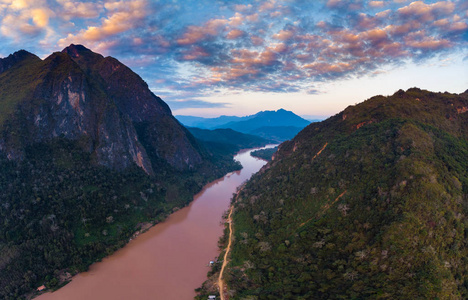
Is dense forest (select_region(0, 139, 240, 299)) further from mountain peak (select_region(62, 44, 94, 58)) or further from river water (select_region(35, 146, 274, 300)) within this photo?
mountain peak (select_region(62, 44, 94, 58))

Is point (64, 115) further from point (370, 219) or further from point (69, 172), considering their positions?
point (370, 219)

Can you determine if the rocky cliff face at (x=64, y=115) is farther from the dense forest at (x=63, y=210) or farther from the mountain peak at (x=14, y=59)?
the dense forest at (x=63, y=210)

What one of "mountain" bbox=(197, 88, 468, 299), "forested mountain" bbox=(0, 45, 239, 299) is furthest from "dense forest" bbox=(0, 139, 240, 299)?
"mountain" bbox=(197, 88, 468, 299)

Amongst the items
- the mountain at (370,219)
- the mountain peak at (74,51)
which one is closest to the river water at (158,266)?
the mountain at (370,219)

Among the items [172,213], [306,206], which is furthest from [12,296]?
[306,206]

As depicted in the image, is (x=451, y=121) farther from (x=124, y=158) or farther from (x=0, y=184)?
(x=0, y=184)

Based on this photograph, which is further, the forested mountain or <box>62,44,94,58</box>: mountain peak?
<box>62,44,94,58</box>: mountain peak
